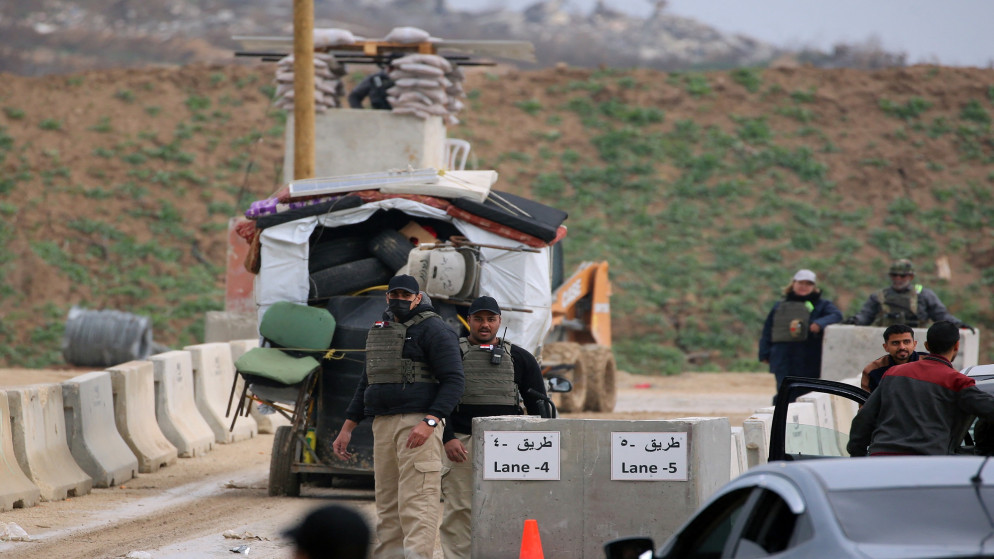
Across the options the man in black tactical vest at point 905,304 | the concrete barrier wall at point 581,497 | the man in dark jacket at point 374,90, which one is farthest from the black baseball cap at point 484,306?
the man in dark jacket at point 374,90

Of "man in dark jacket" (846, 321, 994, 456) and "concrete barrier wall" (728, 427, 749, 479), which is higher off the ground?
"man in dark jacket" (846, 321, 994, 456)

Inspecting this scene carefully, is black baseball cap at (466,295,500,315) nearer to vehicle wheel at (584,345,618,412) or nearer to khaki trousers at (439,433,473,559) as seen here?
khaki trousers at (439,433,473,559)

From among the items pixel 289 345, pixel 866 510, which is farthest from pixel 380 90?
pixel 866 510

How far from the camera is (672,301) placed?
36.3 m

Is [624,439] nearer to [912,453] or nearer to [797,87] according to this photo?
[912,453]

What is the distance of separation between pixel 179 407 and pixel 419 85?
8.56 m

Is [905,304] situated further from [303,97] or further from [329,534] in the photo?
[329,534]

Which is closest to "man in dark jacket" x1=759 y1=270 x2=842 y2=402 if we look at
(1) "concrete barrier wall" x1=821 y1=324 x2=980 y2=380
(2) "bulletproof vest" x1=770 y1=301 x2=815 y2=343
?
(2) "bulletproof vest" x1=770 y1=301 x2=815 y2=343

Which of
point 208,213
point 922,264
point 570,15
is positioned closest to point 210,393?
point 208,213

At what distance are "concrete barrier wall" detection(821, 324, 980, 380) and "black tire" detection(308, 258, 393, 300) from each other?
702 centimetres

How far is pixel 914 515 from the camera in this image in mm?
3916

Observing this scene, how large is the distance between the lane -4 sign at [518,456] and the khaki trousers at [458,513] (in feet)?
1.00

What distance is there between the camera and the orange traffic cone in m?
7.36

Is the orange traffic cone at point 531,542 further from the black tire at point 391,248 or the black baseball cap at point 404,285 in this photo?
the black tire at point 391,248
